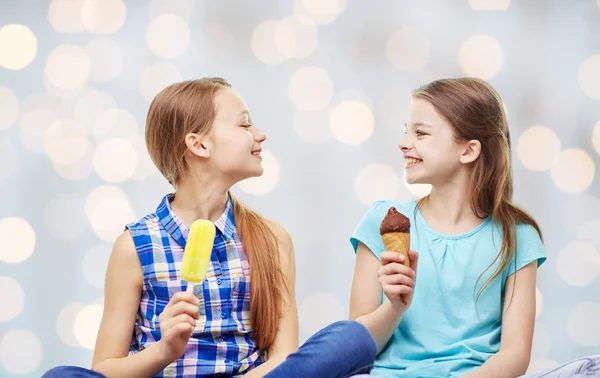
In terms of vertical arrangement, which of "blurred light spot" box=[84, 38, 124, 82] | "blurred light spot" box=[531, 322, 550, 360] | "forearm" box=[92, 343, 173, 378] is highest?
"blurred light spot" box=[84, 38, 124, 82]

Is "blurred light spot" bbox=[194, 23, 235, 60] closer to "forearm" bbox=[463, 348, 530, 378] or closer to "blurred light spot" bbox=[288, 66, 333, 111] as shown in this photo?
"blurred light spot" bbox=[288, 66, 333, 111]

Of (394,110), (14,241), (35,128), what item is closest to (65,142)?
(35,128)

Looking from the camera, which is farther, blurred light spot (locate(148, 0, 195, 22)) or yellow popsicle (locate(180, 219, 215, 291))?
blurred light spot (locate(148, 0, 195, 22))

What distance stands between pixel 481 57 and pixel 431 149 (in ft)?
2.54

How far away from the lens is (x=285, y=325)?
182 cm

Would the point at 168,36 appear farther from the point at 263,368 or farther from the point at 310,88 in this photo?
the point at 263,368

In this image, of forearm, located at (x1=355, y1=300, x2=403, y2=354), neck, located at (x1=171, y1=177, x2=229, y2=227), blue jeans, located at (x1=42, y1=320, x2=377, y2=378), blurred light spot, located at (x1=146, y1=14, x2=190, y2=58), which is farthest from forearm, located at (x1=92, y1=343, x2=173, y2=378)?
blurred light spot, located at (x1=146, y1=14, x2=190, y2=58)

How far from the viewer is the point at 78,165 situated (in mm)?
2469

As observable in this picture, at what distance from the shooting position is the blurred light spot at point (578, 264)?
2.49 meters

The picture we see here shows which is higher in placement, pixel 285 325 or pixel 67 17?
pixel 67 17

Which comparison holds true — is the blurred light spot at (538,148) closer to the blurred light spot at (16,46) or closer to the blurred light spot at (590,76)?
the blurred light spot at (590,76)

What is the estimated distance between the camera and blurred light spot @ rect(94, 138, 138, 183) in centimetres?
247

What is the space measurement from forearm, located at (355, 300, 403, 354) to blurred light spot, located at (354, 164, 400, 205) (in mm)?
752

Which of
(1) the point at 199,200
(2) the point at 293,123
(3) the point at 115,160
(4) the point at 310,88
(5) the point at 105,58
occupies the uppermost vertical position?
(5) the point at 105,58
